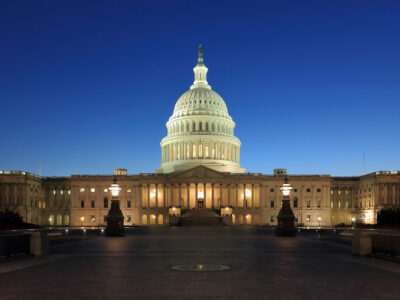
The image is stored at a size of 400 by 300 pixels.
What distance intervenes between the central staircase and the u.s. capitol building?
4.39 m

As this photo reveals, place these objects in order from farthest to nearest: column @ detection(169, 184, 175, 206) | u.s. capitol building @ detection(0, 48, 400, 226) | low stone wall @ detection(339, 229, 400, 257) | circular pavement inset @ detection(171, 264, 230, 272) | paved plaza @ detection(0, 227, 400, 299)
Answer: column @ detection(169, 184, 175, 206) → u.s. capitol building @ detection(0, 48, 400, 226) → low stone wall @ detection(339, 229, 400, 257) → circular pavement inset @ detection(171, 264, 230, 272) → paved plaza @ detection(0, 227, 400, 299)

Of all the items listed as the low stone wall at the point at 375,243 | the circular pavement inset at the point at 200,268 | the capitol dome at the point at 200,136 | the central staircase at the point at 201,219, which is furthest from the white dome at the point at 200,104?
the circular pavement inset at the point at 200,268

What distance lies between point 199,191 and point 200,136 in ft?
74.3

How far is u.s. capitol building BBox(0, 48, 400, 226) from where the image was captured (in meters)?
127

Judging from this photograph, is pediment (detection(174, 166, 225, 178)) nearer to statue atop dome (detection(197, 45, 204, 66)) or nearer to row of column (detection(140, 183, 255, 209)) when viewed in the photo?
row of column (detection(140, 183, 255, 209))

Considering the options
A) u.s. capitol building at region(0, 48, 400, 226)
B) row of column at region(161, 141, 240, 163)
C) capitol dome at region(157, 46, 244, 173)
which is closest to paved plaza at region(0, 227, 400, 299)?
u.s. capitol building at region(0, 48, 400, 226)

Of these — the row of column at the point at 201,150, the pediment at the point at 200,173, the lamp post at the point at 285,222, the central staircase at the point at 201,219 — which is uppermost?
the row of column at the point at 201,150

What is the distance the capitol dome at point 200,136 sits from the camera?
149625mm

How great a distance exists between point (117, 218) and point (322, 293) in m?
43.7

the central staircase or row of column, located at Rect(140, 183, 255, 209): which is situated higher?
row of column, located at Rect(140, 183, 255, 209)

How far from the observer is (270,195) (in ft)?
452

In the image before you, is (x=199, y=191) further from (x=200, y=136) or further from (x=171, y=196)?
(x=200, y=136)

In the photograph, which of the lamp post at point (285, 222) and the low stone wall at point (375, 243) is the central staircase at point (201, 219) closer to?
the lamp post at point (285, 222)

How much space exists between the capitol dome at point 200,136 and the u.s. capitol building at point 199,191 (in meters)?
0.33
